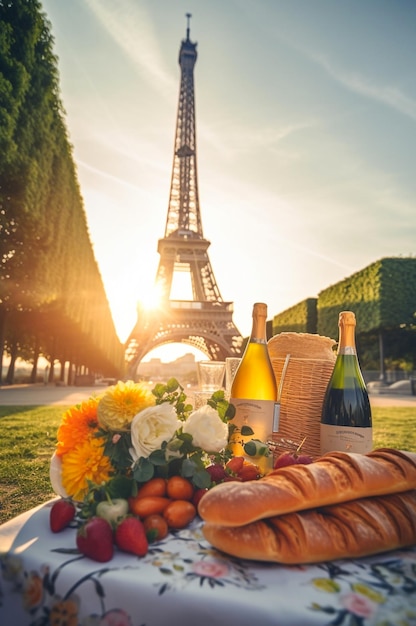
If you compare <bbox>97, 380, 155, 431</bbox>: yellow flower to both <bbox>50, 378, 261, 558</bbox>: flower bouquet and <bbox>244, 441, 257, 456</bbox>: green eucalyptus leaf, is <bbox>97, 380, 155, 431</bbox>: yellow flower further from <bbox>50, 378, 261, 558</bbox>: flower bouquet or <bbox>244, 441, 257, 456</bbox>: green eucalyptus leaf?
<bbox>244, 441, 257, 456</bbox>: green eucalyptus leaf

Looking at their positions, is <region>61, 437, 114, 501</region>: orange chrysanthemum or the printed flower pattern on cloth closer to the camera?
the printed flower pattern on cloth

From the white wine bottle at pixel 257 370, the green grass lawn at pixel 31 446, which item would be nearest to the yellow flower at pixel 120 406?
the white wine bottle at pixel 257 370

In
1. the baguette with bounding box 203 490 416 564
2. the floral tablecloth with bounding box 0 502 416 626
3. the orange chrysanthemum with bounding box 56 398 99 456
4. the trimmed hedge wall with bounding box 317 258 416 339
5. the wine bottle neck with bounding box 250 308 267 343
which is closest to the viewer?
the floral tablecloth with bounding box 0 502 416 626

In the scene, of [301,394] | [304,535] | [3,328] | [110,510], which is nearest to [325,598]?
[304,535]

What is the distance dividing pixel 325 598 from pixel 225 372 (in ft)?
4.55

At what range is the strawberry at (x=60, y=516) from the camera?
0.91 m

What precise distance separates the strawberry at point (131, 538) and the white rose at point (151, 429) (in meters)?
0.21

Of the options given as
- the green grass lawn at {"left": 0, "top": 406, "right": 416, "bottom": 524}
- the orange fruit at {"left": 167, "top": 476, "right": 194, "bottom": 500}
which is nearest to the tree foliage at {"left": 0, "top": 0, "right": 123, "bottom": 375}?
the green grass lawn at {"left": 0, "top": 406, "right": 416, "bottom": 524}

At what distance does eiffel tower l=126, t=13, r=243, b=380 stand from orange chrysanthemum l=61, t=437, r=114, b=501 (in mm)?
27632

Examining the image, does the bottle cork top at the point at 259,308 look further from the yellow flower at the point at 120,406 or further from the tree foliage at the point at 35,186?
the tree foliage at the point at 35,186

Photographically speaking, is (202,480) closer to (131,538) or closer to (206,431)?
(206,431)

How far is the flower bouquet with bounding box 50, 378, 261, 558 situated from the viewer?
37.0 inches

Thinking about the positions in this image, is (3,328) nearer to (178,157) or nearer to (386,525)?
(386,525)

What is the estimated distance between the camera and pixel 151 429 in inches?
41.1
